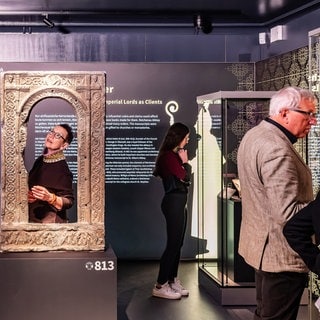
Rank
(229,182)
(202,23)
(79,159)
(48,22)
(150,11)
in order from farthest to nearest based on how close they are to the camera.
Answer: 1. (202,23)
2. (48,22)
3. (150,11)
4. (229,182)
5. (79,159)

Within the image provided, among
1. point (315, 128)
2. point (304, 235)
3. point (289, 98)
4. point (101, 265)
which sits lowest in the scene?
point (101, 265)

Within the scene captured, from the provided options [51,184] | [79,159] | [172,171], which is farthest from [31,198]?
[172,171]

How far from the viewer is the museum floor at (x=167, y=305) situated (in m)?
5.16

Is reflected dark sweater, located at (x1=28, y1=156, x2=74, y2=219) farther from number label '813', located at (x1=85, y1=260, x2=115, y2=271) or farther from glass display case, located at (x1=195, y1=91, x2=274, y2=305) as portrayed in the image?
glass display case, located at (x1=195, y1=91, x2=274, y2=305)

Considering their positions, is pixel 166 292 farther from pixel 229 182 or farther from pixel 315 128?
pixel 315 128

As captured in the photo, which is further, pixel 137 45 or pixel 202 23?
pixel 137 45

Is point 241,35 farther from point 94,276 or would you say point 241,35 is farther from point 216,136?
point 94,276

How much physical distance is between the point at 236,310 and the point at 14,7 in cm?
384

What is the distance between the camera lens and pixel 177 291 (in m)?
5.83

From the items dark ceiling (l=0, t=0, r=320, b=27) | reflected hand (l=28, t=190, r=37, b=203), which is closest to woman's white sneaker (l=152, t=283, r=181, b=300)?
reflected hand (l=28, t=190, r=37, b=203)

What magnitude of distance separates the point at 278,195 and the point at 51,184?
154 cm

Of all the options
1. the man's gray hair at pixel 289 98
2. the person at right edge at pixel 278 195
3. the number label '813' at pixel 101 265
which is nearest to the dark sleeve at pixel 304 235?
the person at right edge at pixel 278 195

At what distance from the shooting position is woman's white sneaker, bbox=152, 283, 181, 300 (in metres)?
5.74

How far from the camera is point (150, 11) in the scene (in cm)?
719
